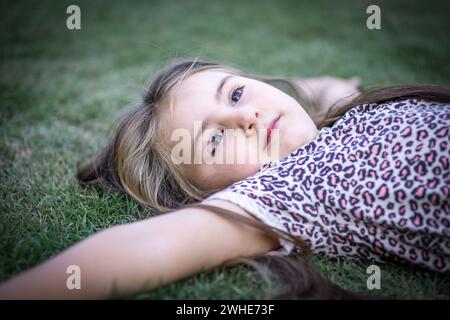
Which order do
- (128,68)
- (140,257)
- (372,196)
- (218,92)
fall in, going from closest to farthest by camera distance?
1. (140,257)
2. (372,196)
3. (218,92)
4. (128,68)

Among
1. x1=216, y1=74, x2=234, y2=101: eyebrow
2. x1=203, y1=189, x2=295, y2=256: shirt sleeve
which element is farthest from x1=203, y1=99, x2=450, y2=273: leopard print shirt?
x1=216, y1=74, x2=234, y2=101: eyebrow

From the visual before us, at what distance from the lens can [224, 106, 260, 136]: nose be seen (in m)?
1.56

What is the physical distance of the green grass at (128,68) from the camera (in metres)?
1.37

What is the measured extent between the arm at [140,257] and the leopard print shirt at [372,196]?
135 mm

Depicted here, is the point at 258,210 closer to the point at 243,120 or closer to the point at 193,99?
the point at 243,120

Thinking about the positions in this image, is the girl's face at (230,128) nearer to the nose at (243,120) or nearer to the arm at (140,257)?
the nose at (243,120)

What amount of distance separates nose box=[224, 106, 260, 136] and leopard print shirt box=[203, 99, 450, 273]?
201 millimetres

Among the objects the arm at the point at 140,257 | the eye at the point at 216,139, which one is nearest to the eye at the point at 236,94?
the eye at the point at 216,139

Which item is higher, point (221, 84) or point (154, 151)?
point (221, 84)

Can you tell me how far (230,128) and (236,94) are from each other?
0.58 feet

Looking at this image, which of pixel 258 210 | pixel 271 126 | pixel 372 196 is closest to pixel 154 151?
pixel 271 126

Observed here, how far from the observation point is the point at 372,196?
130 centimetres

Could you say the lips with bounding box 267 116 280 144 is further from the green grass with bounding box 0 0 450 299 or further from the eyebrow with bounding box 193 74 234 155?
the green grass with bounding box 0 0 450 299
